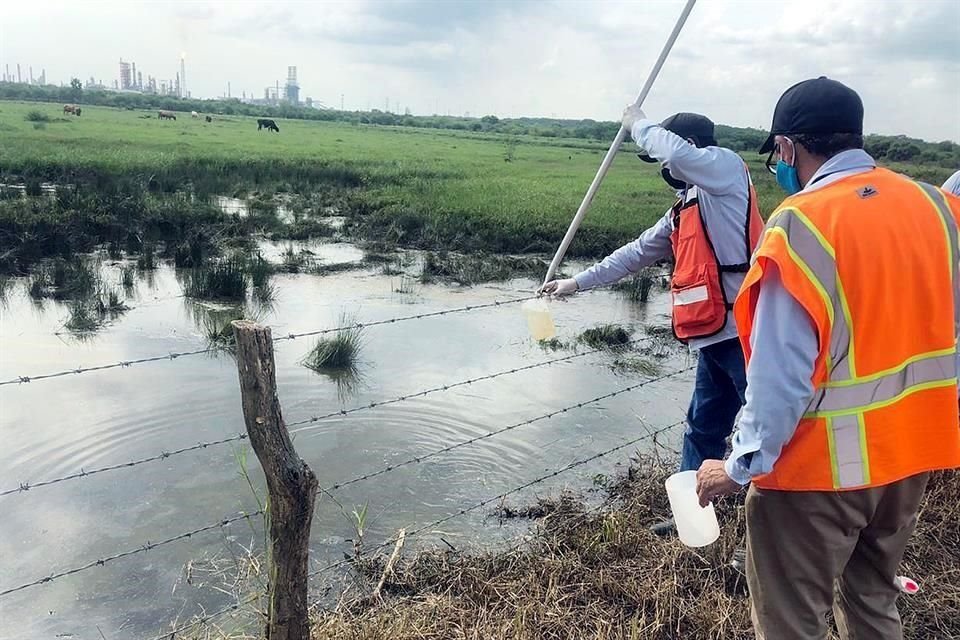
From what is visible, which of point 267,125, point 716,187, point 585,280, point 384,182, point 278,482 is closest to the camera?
point 278,482

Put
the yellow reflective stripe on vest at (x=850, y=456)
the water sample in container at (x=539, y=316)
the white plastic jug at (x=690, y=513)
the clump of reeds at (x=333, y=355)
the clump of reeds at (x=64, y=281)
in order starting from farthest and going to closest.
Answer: the clump of reeds at (x=64, y=281)
the clump of reeds at (x=333, y=355)
the water sample in container at (x=539, y=316)
the white plastic jug at (x=690, y=513)
the yellow reflective stripe on vest at (x=850, y=456)

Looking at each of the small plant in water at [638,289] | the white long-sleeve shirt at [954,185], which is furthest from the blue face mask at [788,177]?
the small plant in water at [638,289]

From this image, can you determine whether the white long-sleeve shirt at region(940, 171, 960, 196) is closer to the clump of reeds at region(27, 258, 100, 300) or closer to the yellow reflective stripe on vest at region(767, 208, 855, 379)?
the yellow reflective stripe on vest at region(767, 208, 855, 379)

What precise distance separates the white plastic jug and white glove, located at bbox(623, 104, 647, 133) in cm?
167

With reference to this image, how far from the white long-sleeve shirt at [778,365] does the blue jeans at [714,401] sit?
53.7 inches

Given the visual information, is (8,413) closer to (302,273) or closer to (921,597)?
(302,273)

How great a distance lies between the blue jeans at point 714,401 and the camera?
3355 millimetres

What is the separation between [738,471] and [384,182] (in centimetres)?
1976

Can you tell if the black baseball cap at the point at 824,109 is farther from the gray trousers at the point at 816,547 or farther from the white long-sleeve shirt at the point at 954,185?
the white long-sleeve shirt at the point at 954,185

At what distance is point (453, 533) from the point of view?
14.9 ft

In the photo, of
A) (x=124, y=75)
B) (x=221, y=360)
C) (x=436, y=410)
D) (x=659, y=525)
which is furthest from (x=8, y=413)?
(x=124, y=75)

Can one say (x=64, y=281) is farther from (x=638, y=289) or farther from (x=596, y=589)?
(x=596, y=589)

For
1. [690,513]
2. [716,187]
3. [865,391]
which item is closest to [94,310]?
[716,187]

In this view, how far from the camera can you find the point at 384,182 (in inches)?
830
